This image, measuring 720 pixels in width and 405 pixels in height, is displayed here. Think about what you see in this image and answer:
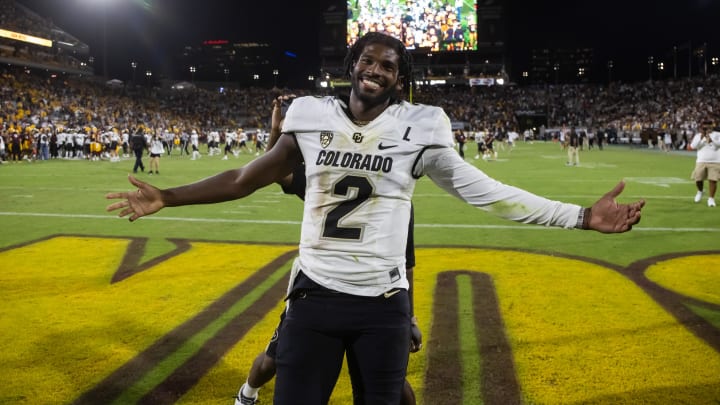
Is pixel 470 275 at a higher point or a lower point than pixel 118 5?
lower

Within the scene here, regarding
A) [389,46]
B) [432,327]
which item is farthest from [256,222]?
[389,46]

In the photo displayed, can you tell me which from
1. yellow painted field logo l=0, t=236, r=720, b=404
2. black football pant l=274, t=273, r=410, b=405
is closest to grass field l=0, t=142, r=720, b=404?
yellow painted field logo l=0, t=236, r=720, b=404

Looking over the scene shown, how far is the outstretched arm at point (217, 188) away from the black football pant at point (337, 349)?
1.76 ft

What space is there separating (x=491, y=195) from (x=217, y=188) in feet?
3.53

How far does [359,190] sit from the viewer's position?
2.31 metres

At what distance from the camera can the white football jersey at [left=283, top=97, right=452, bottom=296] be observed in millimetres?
2279

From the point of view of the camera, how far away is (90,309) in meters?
5.44

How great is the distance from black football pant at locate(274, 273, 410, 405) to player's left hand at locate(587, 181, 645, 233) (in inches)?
32.2

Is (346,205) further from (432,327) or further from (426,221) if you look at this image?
(426,221)

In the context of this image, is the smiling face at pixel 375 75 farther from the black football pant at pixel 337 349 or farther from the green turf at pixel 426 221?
the green turf at pixel 426 221

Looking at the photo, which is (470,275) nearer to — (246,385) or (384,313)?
(246,385)

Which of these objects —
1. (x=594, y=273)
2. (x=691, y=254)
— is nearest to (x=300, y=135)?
(x=594, y=273)

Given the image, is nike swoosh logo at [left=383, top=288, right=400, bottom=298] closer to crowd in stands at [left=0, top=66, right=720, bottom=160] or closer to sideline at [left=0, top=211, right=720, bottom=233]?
sideline at [left=0, top=211, right=720, bottom=233]

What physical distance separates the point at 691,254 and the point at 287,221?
5998 millimetres
